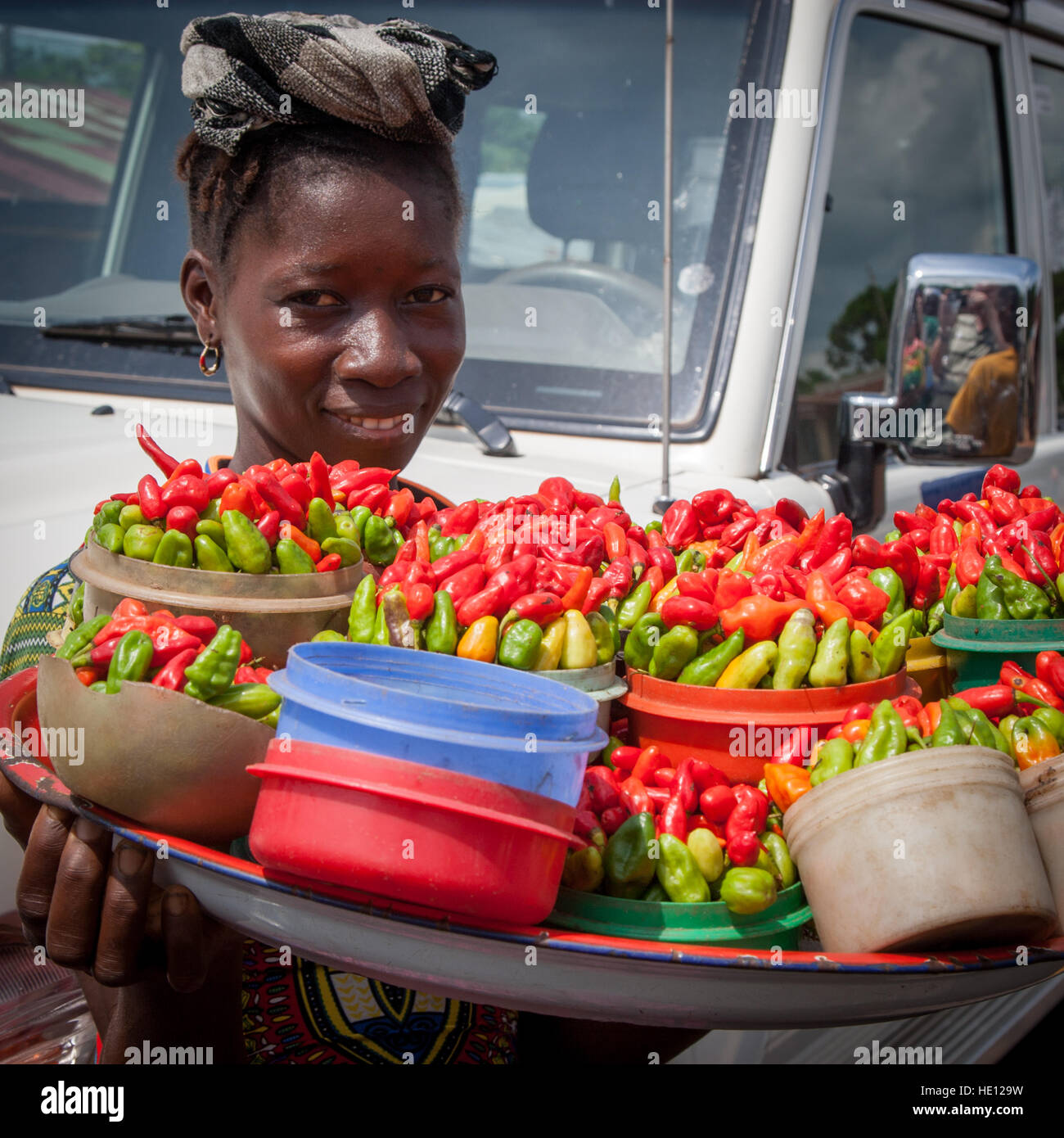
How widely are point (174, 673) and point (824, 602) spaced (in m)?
0.82

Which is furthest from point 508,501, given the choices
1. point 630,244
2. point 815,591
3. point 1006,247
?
point 1006,247

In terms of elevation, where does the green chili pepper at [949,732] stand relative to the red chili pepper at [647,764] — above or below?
above

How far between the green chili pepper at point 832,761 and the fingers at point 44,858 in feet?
2.81

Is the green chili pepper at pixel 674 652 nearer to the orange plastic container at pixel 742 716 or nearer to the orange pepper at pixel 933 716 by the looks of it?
the orange plastic container at pixel 742 716

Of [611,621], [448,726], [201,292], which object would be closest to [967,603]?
[611,621]

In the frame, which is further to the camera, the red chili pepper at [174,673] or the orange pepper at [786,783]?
the orange pepper at [786,783]

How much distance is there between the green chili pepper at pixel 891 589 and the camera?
5.22 ft

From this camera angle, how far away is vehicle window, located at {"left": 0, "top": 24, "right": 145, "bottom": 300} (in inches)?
128

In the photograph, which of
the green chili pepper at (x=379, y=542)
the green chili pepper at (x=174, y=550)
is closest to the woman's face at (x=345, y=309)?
the green chili pepper at (x=379, y=542)

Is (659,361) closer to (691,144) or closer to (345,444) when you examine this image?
(691,144)

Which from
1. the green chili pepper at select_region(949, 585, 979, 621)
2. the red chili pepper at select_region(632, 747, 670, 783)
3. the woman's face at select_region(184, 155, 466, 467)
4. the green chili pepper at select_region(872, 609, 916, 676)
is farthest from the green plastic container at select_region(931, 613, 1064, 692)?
the woman's face at select_region(184, 155, 466, 467)

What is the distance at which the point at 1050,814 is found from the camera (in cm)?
124

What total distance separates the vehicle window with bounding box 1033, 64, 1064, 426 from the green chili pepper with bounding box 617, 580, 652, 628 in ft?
10.8
